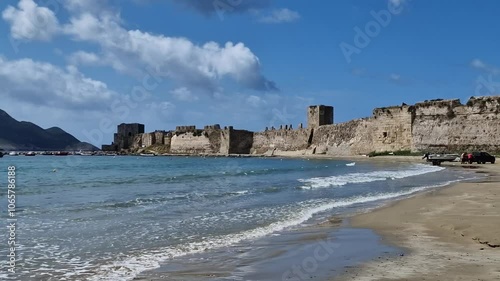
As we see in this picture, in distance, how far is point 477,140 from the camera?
47.8 metres

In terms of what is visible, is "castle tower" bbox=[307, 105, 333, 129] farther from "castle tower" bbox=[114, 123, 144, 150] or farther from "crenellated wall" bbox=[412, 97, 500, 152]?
"castle tower" bbox=[114, 123, 144, 150]

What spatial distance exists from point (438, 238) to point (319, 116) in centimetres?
7028

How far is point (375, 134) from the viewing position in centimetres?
6128

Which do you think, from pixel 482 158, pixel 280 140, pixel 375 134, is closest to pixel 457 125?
pixel 482 158

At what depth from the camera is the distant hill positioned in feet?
550

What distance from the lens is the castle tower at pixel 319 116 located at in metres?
77.7

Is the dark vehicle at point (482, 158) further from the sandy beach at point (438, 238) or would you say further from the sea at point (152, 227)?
the sandy beach at point (438, 238)

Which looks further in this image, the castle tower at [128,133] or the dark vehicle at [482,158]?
the castle tower at [128,133]

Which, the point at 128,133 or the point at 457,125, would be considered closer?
the point at 457,125

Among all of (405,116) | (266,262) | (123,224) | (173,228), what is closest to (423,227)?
(266,262)

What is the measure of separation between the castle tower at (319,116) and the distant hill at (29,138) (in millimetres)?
118497

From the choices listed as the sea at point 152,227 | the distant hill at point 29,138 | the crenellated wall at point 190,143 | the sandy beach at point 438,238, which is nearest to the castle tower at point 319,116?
the crenellated wall at point 190,143

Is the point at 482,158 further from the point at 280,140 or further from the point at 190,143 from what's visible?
the point at 190,143

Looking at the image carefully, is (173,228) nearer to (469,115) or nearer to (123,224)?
(123,224)
